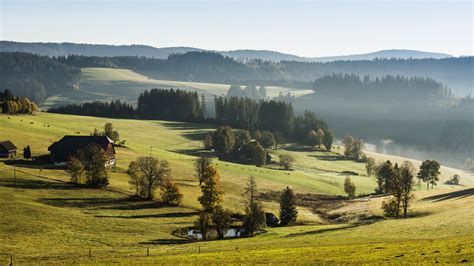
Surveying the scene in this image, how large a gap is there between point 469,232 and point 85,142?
8046 cm

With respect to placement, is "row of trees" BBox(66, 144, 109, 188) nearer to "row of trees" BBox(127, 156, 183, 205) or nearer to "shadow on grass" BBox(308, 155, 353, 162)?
"row of trees" BBox(127, 156, 183, 205)

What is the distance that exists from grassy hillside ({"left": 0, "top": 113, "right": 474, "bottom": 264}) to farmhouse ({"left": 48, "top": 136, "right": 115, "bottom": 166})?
5.38 m

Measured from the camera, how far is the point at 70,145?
106 m

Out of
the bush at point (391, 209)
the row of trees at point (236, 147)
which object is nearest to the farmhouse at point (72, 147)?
the bush at point (391, 209)

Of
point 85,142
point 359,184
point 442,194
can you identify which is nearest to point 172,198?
point 85,142

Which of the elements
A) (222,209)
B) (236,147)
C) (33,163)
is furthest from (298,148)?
(222,209)

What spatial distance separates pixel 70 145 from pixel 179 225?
142 ft

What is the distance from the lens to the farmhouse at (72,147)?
105 meters

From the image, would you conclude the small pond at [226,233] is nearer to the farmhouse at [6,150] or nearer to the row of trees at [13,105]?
the farmhouse at [6,150]

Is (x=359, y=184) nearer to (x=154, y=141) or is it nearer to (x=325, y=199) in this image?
(x=325, y=199)

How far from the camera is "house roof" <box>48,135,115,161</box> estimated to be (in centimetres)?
10475

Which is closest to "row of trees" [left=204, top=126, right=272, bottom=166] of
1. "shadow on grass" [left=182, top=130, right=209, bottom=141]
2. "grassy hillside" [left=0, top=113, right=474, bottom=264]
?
"shadow on grass" [left=182, top=130, right=209, bottom=141]

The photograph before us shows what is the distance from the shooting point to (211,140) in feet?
563

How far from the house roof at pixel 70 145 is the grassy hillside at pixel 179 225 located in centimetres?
634
